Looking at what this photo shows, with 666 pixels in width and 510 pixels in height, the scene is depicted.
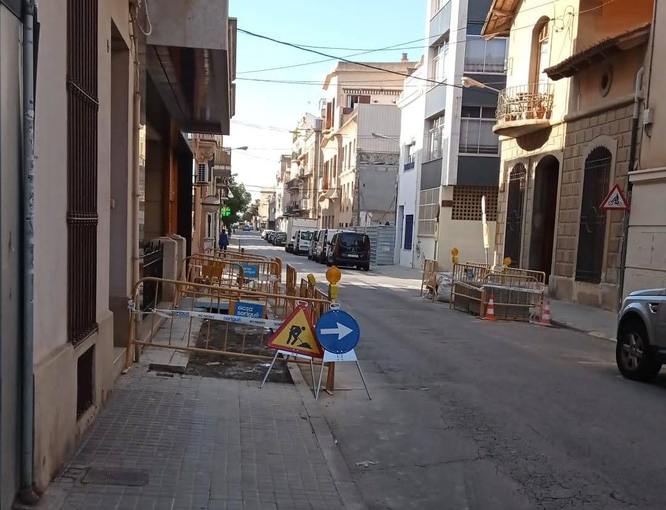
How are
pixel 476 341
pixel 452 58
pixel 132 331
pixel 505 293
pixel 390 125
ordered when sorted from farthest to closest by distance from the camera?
pixel 390 125 → pixel 452 58 → pixel 505 293 → pixel 476 341 → pixel 132 331

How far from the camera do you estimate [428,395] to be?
756 cm

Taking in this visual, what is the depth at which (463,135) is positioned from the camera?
32.4m

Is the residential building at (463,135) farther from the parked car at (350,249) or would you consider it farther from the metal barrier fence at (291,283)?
the metal barrier fence at (291,283)

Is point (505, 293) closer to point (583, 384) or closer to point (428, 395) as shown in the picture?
point (583, 384)

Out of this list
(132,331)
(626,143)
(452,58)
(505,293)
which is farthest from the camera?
(452,58)

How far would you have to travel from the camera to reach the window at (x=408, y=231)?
38713mm

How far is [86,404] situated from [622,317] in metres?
7.27

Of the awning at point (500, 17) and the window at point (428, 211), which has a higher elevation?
the awning at point (500, 17)

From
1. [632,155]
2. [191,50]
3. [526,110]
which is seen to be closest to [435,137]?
[526,110]

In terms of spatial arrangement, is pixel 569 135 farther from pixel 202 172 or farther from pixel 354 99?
pixel 354 99

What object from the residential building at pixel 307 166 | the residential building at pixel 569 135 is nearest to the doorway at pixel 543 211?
the residential building at pixel 569 135

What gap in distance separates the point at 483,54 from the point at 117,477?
103 feet

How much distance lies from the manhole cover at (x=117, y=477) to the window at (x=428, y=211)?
29.9m

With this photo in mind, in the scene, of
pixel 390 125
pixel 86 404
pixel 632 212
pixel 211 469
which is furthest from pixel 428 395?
pixel 390 125
